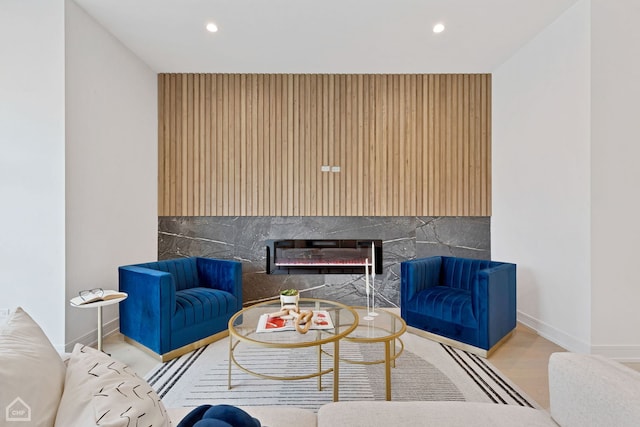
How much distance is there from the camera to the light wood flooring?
2.28 m

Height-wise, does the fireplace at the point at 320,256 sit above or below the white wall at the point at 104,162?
below

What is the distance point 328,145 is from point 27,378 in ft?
11.8

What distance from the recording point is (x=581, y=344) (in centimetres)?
272

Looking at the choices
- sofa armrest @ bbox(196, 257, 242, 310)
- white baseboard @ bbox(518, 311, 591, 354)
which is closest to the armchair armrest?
white baseboard @ bbox(518, 311, 591, 354)

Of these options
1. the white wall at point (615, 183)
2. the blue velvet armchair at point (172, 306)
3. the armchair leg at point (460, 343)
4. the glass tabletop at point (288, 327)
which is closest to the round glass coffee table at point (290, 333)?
the glass tabletop at point (288, 327)

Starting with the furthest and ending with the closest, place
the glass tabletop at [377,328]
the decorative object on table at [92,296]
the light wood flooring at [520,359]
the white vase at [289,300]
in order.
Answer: the white vase at [289,300]
the decorative object on table at [92,296]
the light wood flooring at [520,359]
the glass tabletop at [377,328]

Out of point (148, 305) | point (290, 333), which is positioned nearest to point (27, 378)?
point (290, 333)

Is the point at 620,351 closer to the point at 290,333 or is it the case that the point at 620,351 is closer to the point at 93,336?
the point at 290,333

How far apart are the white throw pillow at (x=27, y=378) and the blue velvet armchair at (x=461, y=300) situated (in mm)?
2807

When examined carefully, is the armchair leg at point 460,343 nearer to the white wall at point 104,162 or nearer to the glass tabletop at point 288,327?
the glass tabletop at point 288,327

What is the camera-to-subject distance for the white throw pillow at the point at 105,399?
768 millimetres

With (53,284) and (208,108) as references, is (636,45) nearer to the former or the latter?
(208,108)

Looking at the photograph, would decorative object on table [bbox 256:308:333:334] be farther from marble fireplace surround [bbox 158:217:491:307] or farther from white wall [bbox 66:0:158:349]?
white wall [bbox 66:0:158:349]

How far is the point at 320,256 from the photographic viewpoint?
13.5 feet
